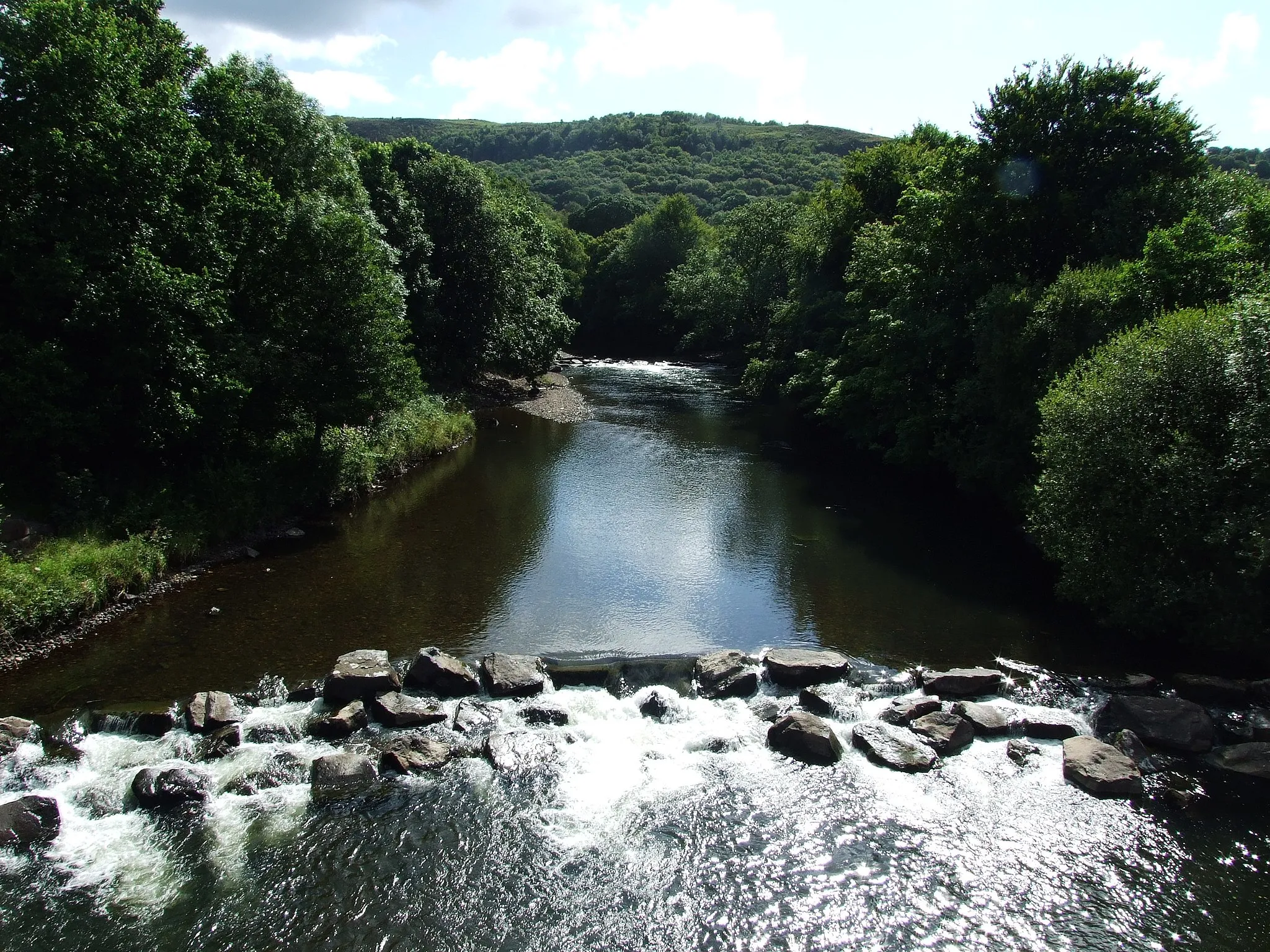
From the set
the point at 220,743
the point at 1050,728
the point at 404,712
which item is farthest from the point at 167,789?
the point at 1050,728

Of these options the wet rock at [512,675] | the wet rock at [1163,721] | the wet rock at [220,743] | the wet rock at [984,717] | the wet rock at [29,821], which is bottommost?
the wet rock at [29,821]

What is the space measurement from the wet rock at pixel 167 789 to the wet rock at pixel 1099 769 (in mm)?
15295

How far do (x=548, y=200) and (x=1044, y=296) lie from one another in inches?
6106

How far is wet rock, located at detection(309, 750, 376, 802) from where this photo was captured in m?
13.6

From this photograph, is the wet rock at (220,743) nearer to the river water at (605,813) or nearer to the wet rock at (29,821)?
the river water at (605,813)

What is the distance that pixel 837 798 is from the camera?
13.8 meters

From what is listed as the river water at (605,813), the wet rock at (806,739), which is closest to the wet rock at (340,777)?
the river water at (605,813)

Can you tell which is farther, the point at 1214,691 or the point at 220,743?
the point at 1214,691

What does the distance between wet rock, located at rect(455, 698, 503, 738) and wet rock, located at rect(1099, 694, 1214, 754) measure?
12302 mm

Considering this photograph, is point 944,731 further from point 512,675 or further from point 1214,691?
point 512,675

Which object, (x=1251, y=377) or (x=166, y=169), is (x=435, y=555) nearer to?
(x=166, y=169)

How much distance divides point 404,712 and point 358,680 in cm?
139

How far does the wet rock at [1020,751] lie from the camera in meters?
14.9

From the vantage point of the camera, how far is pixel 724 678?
17438 mm
